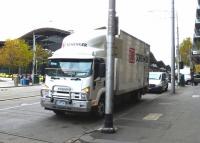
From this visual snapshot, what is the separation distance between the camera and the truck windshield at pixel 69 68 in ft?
46.7

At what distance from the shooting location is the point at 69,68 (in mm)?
14492

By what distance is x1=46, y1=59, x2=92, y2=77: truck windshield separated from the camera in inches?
560

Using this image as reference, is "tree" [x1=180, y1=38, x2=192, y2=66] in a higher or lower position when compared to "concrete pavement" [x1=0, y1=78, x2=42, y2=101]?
higher

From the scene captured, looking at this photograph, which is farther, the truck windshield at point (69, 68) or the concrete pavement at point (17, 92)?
the concrete pavement at point (17, 92)

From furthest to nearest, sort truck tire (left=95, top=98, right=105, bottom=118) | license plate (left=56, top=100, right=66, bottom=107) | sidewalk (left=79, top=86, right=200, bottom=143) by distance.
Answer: truck tire (left=95, top=98, right=105, bottom=118)
license plate (left=56, top=100, right=66, bottom=107)
sidewalk (left=79, top=86, right=200, bottom=143)

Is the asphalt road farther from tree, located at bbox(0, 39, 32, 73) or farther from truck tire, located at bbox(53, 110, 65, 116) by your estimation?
tree, located at bbox(0, 39, 32, 73)

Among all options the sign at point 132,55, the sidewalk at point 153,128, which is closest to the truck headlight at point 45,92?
the sidewalk at point 153,128

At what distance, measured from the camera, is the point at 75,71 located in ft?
47.0

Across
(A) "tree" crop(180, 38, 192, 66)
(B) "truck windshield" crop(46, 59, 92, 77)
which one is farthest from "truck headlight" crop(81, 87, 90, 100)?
(A) "tree" crop(180, 38, 192, 66)

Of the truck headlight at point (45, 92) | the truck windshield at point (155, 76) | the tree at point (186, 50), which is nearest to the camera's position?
the truck headlight at point (45, 92)

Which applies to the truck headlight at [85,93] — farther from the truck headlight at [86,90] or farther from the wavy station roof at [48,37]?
the wavy station roof at [48,37]

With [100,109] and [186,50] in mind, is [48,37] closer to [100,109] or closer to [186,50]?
[186,50]

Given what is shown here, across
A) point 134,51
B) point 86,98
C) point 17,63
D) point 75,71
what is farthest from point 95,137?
point 17,63

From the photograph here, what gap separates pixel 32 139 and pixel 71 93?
11.1 feet
